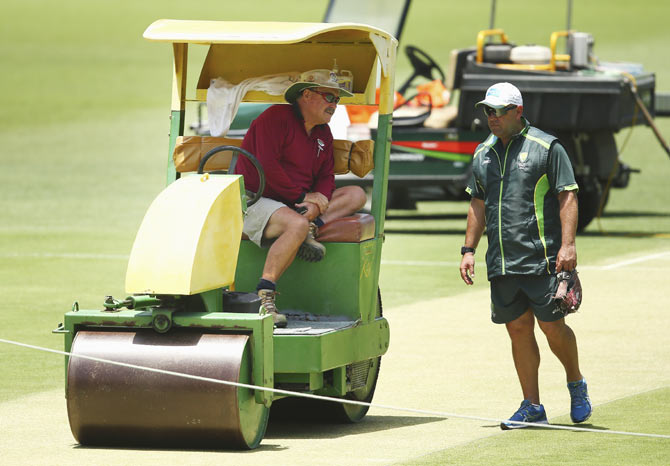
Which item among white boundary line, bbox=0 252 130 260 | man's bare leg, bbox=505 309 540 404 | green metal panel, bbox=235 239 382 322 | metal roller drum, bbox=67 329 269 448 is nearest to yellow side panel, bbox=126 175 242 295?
metal roller drum, bbox=67 329 269 448

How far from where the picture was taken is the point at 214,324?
293 inches

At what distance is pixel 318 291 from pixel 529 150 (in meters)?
1.40

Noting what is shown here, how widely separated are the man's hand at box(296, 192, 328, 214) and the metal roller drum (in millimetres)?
1263

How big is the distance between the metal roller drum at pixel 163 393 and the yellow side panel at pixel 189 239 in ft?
0.95

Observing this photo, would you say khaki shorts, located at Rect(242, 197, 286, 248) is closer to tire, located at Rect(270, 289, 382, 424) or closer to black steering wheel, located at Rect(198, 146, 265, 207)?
black steering wheel, located at Rect(198, 146, 265, 207)

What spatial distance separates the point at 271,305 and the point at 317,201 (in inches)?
28.8

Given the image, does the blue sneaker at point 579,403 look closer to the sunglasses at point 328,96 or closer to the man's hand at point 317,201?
the man's hand at point 317,201

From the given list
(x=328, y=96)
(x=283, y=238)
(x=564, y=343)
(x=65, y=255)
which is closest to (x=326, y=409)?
(x=283, y=238)

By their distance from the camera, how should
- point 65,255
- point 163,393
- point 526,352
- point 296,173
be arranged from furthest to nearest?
point 65,255 → point 296,173 → point 526,352 → point 163,393

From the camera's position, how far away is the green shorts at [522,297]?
321 inches

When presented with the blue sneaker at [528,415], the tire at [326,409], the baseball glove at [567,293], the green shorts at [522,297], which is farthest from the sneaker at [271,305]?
the baseball glove at [567,293]

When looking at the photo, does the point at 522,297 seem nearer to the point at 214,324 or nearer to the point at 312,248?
the point at 312,248

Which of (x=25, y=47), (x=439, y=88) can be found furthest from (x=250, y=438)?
(x=25, y=47)

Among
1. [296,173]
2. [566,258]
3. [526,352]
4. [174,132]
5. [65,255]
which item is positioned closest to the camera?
[566,258]
